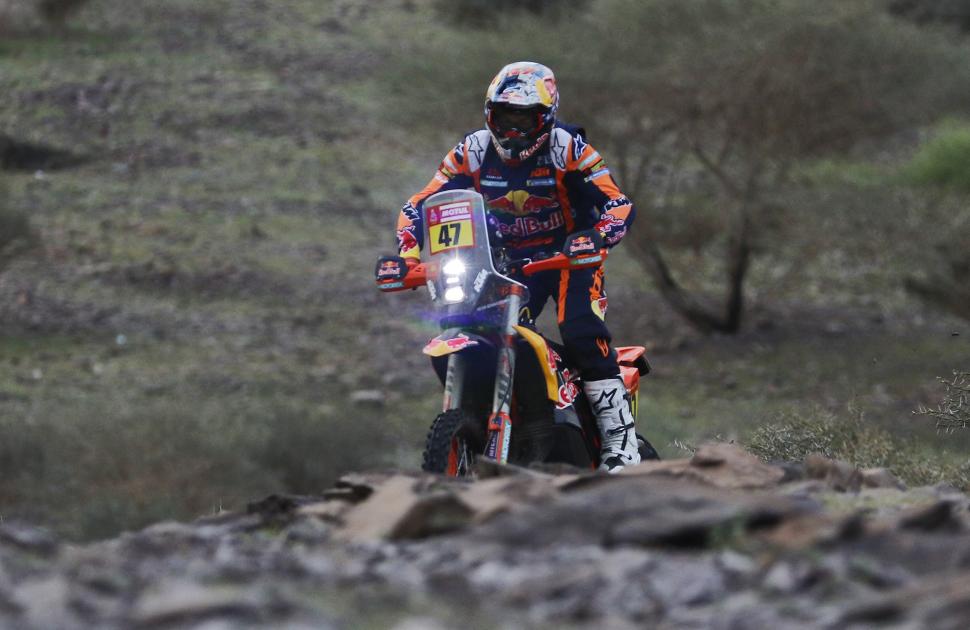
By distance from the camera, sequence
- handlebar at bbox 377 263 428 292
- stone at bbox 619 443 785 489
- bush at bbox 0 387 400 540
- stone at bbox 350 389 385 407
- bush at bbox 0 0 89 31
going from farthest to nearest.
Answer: bush at bbox 0 0 89 31 < stone at bbox 350 389 385 407 < bush at bbox 0 387 400 540 < handlebar at bbox 377 263 428 292 < stone at bbox 619 443 785 489

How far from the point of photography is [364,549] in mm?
5047

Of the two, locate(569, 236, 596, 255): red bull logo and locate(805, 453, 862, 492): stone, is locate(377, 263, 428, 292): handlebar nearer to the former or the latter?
locate(569, 236, 596, 255): red bull logo

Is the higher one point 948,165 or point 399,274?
point 948,165

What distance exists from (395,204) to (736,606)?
23.1 m

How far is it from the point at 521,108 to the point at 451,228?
715 mm

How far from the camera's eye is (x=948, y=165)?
23719mm

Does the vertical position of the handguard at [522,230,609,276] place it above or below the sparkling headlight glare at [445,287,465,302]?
above

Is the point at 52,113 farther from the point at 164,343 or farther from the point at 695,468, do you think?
the point at 695,468

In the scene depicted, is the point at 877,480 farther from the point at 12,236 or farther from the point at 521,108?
the point at 12,236

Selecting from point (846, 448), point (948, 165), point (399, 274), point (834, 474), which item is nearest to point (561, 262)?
point (399, 274)

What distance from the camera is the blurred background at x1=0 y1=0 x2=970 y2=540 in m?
16.1

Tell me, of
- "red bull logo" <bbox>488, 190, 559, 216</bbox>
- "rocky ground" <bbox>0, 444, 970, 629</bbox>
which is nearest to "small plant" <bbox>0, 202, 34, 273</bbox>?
"red bull logo" <bbox>488, 190, 559, 216</bbox>

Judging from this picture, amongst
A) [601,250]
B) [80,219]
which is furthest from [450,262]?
[80,219]

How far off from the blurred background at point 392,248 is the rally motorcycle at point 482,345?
20.6ft
